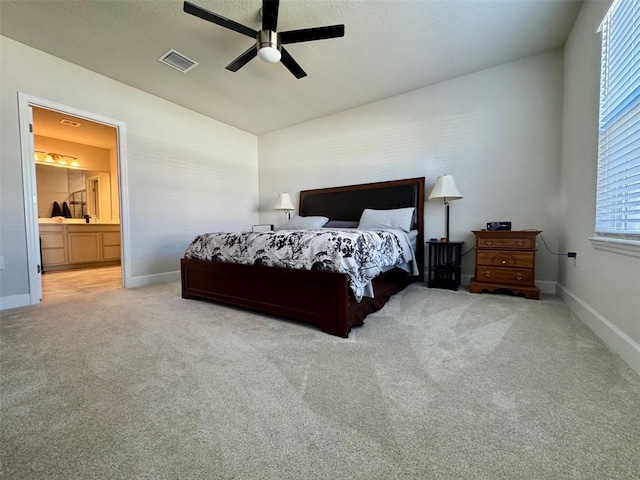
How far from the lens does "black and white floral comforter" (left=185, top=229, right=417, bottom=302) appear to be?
184cm

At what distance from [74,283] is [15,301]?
1246 mm

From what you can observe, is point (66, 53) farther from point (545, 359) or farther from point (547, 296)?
point (547, 296)

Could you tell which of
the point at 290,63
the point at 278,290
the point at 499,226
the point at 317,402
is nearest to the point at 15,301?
the point at 278,290

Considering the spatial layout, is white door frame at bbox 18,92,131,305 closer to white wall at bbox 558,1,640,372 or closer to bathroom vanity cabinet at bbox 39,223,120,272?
bathroom vanity cabinet at bbox 39,223,120,272

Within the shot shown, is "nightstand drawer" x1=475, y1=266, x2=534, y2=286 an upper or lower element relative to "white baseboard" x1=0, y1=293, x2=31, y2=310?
upper

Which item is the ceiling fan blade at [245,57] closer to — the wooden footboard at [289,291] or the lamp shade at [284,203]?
the wooden footboard at [289,291]

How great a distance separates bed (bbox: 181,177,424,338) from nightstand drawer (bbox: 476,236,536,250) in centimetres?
76

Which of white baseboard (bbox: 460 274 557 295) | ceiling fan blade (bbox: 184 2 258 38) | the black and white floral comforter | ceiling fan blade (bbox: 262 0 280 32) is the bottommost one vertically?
white baseboard (bbox: 460 274 557 295)

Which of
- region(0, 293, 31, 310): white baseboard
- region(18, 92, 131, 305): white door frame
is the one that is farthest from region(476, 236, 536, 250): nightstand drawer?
region(0, 293, 31, 310): white baseboard

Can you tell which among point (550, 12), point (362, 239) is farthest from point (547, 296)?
point (550, 12)

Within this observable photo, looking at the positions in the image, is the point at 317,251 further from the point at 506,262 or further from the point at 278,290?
the point at 506,262

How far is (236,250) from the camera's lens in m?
2.36

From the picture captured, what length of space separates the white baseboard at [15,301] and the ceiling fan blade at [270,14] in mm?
3487

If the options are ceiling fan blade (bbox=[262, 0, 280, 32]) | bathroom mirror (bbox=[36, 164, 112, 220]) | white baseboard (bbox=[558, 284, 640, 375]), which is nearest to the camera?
white baseboard (bbox=[558, 284, 640, 375])
